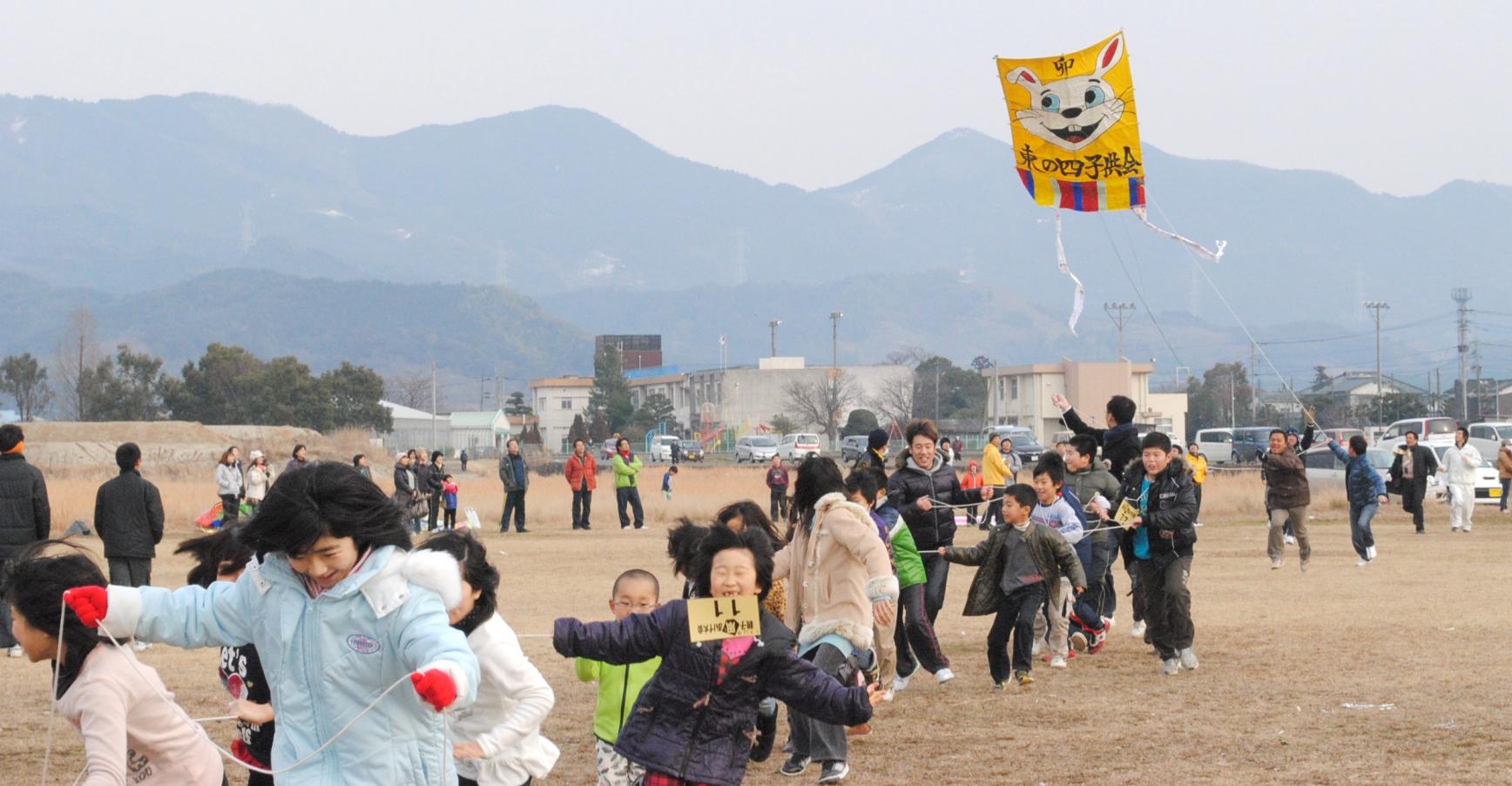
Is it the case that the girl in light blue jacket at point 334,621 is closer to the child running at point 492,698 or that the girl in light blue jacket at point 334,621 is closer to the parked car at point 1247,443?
the child running at point 492,698

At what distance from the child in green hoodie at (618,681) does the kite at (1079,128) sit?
10.1m

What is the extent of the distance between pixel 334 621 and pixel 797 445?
6486cm

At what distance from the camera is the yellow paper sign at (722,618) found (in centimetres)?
484

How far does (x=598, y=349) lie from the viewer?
157375 millimetres

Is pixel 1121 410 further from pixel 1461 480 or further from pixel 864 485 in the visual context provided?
pixel 1461 480

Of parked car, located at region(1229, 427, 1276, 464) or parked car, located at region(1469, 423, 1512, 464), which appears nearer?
parked car, located at region(1469, 423, 1512, 464)

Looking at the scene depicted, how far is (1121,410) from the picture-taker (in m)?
12.1

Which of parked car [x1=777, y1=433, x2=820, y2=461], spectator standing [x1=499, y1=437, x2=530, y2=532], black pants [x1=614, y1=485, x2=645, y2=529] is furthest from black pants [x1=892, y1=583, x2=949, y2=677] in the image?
parked car [x1=777, y1=433, x2=820, y2=461]

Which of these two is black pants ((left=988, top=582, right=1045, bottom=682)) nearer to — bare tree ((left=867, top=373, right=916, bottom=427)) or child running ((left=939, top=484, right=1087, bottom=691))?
child running ((left=939, top=484, right=1087, bottom=691))

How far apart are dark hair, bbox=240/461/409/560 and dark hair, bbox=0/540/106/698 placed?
703mm

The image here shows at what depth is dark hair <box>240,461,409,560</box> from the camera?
3803mm

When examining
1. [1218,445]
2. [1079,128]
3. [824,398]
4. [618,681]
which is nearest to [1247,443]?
[1218,445]

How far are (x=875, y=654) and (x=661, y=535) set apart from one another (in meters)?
18.5

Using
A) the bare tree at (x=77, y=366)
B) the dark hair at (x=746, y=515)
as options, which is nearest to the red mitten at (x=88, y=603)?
the dark hair at (x=746, y=515)
